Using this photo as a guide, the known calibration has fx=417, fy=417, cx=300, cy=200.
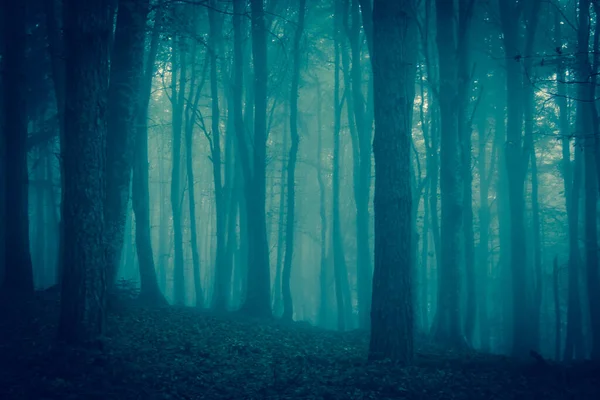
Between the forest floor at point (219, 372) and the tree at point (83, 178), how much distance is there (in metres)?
0.63

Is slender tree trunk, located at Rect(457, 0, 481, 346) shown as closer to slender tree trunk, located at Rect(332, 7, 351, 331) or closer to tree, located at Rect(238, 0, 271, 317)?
slender tree trunk, located at Rect(332, 7, 351, 331)

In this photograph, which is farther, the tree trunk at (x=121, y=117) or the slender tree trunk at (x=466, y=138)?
the slender tree trunk at (x=466, y=138)

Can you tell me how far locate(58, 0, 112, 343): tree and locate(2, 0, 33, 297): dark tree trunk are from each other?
19.5 feet

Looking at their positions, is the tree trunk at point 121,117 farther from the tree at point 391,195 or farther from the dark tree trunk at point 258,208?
the tree at point 391,195

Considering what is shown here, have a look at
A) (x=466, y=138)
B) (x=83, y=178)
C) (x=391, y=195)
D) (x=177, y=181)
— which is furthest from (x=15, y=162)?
(x=466, y=138)

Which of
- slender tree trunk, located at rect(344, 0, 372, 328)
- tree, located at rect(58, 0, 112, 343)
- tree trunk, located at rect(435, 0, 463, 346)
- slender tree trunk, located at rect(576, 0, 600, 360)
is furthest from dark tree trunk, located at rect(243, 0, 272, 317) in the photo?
slender tree trunk, located at rect(576, 0, 600, 360)

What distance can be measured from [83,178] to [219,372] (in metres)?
4.07

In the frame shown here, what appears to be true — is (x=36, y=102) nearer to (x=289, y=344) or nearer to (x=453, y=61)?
(x=289, y=344)

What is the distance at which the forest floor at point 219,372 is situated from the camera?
5879mm

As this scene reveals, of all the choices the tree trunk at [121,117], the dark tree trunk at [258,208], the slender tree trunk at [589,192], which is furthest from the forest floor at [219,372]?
the slender tree trunk at [589,192]

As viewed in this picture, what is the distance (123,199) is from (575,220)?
1726cm

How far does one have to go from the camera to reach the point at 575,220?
17.2 meters

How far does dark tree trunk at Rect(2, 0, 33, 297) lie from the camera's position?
459 inches

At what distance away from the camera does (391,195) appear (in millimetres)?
7719
